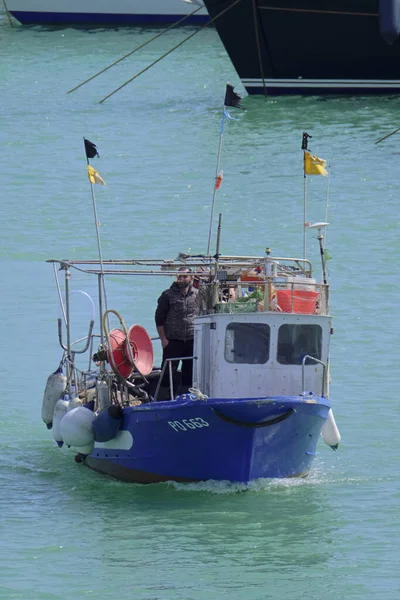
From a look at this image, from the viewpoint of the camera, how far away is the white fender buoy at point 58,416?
51.2 feet

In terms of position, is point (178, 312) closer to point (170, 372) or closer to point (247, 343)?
point (170, 372)

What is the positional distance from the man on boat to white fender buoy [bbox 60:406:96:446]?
1069 millimetres

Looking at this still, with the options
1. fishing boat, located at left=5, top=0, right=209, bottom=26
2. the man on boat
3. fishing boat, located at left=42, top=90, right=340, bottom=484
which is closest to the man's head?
the man on boat

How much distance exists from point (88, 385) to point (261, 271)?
2648 mm

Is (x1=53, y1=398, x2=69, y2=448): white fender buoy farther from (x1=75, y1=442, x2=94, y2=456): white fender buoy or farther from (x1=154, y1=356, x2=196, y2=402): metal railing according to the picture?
(x1=154, y1=356, x2=196, y2=402): metal railing

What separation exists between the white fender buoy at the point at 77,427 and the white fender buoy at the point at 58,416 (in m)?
0.25

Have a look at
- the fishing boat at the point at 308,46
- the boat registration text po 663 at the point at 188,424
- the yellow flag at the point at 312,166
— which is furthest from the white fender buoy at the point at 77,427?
the fishing boat at the point at 308,46

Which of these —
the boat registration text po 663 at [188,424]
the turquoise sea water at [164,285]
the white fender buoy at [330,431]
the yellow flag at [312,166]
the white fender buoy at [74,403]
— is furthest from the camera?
the yellow flag at [312,166]

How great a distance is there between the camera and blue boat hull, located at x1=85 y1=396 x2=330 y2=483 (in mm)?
14227

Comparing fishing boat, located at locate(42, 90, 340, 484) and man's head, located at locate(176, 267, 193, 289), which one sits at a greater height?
man's head, located at locate(176, 267, 193, 289)

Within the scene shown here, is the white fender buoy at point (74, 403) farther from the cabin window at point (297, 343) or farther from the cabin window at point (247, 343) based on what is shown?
the cabin window at point (297, 343)

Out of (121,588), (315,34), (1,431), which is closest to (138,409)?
(121,588)

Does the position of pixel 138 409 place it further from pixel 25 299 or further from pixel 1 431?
pixel 25 299

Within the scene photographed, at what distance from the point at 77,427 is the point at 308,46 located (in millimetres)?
29517
